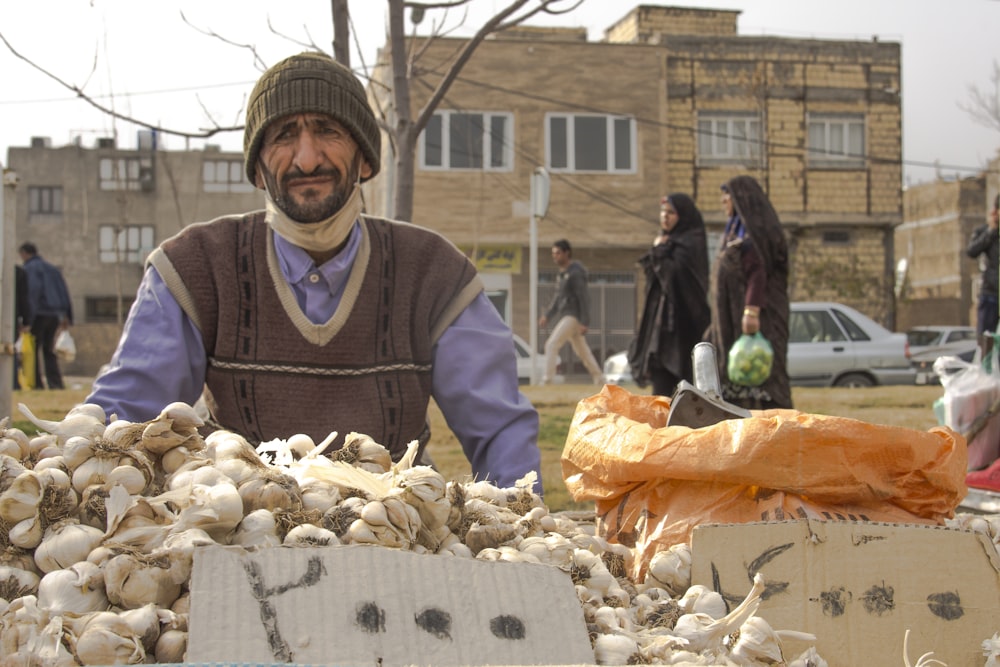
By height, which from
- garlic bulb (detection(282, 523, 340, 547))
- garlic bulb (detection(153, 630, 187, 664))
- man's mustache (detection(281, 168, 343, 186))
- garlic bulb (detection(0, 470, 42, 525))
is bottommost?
garlic bulb (detection(153, 630, 187, 664))

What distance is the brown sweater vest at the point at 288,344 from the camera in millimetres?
2590

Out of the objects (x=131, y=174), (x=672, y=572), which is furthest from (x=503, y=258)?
(x=672, y=572)

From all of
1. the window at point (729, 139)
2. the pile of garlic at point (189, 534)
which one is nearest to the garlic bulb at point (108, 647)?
the pile of garlic at point (189, 534)

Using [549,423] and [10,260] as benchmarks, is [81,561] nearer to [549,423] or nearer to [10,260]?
[10,260]

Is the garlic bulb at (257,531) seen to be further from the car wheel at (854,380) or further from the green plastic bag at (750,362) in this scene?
the car wheel at (854,380)

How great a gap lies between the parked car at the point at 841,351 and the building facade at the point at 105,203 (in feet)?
83.9

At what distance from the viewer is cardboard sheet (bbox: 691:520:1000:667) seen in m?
1.58

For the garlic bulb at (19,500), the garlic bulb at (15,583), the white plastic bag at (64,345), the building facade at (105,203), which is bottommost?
the white plastic bag at (64,345)

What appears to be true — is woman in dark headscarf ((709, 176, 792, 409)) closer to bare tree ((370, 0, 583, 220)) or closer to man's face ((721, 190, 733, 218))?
man's face ((721, 190, 733, 218))

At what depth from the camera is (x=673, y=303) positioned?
6793 mm

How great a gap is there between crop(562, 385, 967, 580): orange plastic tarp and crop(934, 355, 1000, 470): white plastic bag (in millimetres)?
2582

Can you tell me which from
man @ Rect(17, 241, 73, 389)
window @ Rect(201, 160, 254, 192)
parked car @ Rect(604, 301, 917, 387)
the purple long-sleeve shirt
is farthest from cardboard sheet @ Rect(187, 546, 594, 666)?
window @ Rect(201, 160, 254, 192)

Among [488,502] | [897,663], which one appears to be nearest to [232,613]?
[488,502]

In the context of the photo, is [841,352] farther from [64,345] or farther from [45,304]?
[45,304]
